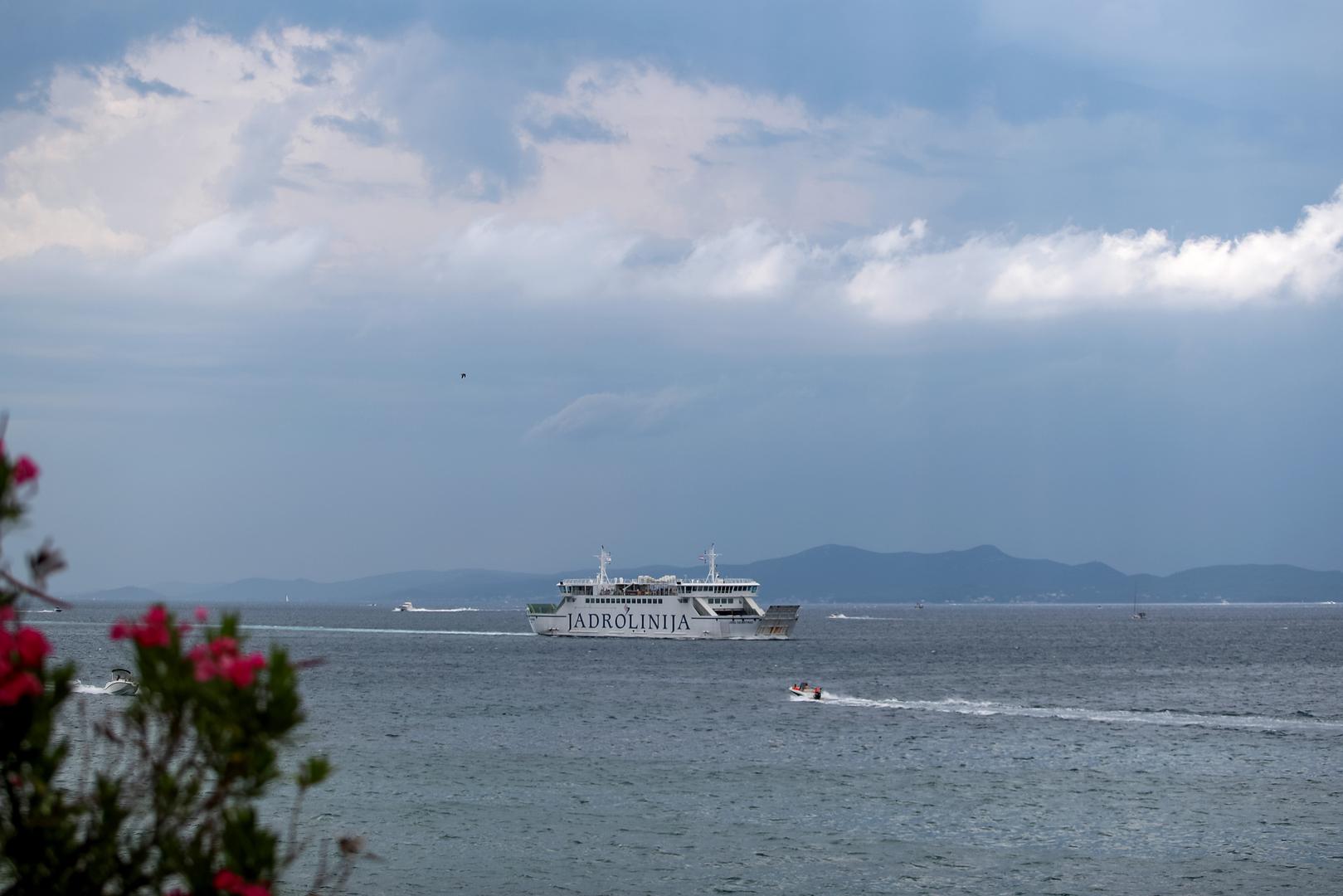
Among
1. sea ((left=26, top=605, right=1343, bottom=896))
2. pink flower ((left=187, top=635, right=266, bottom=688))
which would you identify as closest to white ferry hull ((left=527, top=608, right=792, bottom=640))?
sea ((left=26, top=605, right=1343, bottom=896))

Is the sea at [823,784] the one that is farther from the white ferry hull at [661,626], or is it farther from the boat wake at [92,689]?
the white ferry hull at [661,626]

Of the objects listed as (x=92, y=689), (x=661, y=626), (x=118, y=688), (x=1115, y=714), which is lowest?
(x=1115, y=714)

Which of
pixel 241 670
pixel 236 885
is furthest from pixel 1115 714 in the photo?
pixel 241 670

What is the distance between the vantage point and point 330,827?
40.0m

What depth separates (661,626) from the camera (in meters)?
154

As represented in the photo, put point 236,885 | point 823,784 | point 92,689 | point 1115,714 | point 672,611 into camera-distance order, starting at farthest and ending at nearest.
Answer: point 672,611 < point 92,689 < point 1115,714 < point 823,784 < point 236,885

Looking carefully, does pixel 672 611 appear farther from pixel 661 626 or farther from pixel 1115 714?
pixel 1115 714

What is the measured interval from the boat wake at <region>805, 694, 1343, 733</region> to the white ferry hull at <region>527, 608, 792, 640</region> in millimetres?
69130

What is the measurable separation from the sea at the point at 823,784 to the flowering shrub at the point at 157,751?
50 centimetres

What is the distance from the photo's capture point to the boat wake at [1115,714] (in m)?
69.1

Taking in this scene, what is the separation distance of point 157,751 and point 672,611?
5693 inches

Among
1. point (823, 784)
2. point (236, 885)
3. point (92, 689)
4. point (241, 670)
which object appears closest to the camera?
point (241, 670)

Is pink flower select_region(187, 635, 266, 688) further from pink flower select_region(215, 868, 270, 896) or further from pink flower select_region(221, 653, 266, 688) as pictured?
pink flower select_region(215, 868, 270, 896)

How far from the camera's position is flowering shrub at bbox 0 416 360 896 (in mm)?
7988
